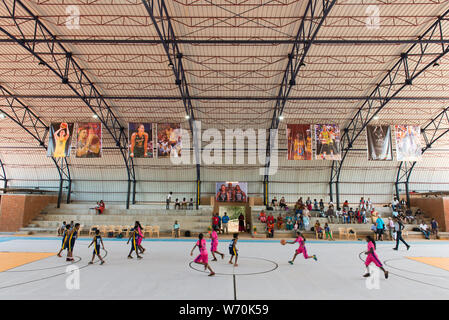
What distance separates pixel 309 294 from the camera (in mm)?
8258

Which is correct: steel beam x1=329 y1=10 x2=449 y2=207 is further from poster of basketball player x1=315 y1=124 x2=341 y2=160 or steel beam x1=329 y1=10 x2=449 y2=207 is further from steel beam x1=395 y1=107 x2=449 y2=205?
steel beam x1=395 y1=107 x2=449 y2=205

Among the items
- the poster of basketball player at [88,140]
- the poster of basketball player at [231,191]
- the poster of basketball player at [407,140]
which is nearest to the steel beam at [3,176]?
the poster of basketball player at [88,140]

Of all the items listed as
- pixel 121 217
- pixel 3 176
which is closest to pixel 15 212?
pixel 121 217

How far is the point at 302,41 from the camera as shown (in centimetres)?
1759

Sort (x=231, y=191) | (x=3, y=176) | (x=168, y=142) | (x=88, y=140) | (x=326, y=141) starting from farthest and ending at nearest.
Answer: (x=3, y=176), (x=231, y=191), (x=326, y=141), (x=88, y=140), (x=168, y=142)

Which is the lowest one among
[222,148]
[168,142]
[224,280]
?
[224,280]

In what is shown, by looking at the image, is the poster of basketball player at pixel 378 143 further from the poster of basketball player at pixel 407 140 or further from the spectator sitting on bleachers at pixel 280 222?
the spectator sitting on bleachers at pixel 280 222

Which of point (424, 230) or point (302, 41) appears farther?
point (424, 230)

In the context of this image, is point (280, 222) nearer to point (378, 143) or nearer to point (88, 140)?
point (378, 143)

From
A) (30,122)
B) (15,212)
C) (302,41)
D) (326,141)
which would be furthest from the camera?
(30,122)

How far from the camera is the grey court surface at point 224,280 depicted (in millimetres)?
8141

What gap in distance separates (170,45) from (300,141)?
43.4 feet

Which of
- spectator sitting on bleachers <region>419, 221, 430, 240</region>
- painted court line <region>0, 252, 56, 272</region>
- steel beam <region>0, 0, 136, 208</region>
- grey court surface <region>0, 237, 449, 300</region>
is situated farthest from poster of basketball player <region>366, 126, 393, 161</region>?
painted court line <region>0, 252, 56, 272</region>

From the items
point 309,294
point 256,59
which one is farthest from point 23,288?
point 256,59
